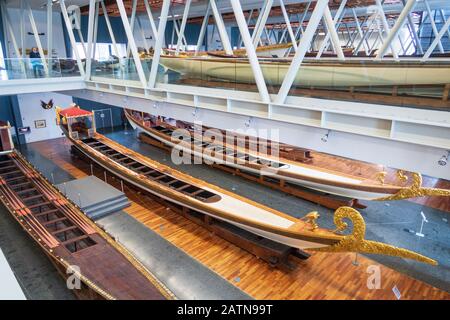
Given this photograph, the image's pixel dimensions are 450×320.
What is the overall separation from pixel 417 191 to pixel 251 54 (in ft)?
17.0

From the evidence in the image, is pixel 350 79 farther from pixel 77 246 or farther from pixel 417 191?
pixel 77 246

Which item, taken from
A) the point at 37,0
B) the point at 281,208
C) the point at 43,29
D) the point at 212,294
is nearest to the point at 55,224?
the point at 212,294

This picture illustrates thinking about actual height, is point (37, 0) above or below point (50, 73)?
above

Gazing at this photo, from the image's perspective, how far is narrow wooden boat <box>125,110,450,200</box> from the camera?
8.43 m

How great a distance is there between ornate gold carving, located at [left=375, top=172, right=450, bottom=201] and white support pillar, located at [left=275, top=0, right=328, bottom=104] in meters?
3.83

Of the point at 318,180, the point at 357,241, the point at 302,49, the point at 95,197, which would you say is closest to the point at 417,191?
the point at 357,241

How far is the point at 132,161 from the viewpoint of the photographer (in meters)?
11.9

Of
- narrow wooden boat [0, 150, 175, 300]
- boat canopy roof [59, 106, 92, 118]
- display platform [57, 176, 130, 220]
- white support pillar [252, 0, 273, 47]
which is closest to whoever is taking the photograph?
narrow wooden boat [0, 150, 175, 300]

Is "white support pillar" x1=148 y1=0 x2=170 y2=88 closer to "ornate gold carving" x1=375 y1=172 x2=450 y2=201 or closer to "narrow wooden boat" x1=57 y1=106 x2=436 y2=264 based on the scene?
"narrow wooden boat" x1=57 y1=106 x2=436 y2=264

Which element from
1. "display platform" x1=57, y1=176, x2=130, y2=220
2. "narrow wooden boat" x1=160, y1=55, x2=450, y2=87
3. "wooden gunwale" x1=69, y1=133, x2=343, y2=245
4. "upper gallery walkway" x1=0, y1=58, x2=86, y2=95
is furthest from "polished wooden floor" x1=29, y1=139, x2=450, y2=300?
"upper gallery walkway" x1=0, y1=58, x2=86, y2=95

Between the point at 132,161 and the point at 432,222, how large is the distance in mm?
10307

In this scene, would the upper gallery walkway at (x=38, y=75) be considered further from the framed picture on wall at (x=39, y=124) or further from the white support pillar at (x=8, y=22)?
the framed picture on wall at (x=39, y=124)

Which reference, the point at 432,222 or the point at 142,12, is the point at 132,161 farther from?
the point at 142,12

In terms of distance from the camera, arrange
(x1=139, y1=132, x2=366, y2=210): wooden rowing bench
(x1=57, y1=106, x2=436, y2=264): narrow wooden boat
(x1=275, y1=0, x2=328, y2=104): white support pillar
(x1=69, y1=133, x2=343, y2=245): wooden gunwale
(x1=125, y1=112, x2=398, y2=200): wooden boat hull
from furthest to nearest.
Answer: (x1=139, y1=132, x2=366, y2=210): wooden rowing bench, (x1=125, y1=112, x2=398, y2=200): wooden boat hull, (x1=69, y1=133, x2=343, y2=245): wooden gunwale, (x1=57, y1=106, x2=436, y2=264): narrow wooden boat, (x1=275, y1=0, x2=328, y2=104): white support pillar
